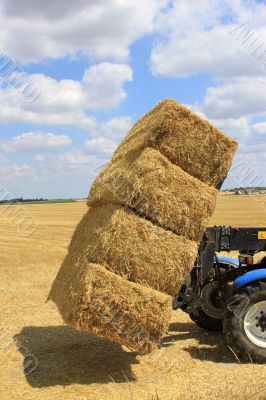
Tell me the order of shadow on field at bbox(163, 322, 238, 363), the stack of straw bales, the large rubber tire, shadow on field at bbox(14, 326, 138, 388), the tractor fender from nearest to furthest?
the stack of straw bales < shadow on field at bbox(14, 326, 138, 388) < the large rubber tire < the tractor fender < shadow on field at bbox(163, 322, 238, 363)

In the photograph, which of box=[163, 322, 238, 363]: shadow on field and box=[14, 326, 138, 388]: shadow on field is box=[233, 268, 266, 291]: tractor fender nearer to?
box=[163, 322, 238, 363]: shadow on field

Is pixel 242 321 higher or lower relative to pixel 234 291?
lower

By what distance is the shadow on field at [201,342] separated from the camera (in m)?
6.37

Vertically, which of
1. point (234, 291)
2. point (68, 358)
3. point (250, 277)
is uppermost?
point (250, 277)

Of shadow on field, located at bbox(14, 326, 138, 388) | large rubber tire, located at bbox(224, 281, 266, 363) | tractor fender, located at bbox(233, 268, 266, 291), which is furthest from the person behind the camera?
tractor fender, located at bbox(233, 268, 266, 291)

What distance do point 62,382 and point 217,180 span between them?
288 centimetres

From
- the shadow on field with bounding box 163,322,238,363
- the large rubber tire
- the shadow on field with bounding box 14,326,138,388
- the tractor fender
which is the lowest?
the shadow on field with bounding box 14,326,138,388

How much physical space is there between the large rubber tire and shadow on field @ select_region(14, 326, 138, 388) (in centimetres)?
125

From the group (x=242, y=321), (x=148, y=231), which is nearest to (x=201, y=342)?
(x=242, y=321)

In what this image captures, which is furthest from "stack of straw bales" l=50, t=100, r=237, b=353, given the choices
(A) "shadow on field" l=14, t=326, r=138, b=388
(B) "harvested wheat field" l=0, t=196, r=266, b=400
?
(A) "shadow on field" l=14, t=326, r=138, b=388

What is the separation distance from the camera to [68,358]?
6.36 meters

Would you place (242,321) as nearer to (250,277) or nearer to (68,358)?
(250,277)

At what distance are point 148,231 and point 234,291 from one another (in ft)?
5.01

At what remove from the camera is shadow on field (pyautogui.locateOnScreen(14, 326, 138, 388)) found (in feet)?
18.4
